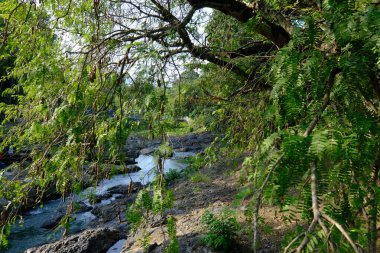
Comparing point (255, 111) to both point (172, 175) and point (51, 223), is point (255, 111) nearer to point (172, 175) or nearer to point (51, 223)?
point (51, 223)

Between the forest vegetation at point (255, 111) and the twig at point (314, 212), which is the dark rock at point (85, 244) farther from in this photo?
the twig at point (314, 212)

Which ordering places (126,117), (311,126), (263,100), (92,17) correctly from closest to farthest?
(311,126) < (126,117) < (92,17) < (263,100)

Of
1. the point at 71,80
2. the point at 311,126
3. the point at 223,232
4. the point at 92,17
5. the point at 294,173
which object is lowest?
the point at 223,232

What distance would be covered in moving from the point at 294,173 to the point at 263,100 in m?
3.80

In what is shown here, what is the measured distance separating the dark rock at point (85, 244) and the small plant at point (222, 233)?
309 centimetres

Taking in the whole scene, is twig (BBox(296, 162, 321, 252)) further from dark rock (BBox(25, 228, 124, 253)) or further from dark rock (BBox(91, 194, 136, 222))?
dark rock (BBox(91, 194, 136, 222))

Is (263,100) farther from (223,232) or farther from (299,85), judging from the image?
(299,85)

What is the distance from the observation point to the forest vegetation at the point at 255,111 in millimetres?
1587

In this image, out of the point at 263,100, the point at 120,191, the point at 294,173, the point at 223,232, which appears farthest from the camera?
the point at 120,191

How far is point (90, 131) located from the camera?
2.97 metres

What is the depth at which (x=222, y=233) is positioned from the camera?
6180 millimetres

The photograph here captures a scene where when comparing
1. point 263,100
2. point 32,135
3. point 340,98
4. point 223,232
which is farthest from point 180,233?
point 340,98

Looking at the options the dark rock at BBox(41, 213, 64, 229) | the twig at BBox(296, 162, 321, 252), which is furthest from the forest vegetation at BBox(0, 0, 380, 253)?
the dark rock at BBox(41, 213, 64, 229)

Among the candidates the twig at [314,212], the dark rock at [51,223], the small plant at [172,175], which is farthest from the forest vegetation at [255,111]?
the small plant at [172,175]
